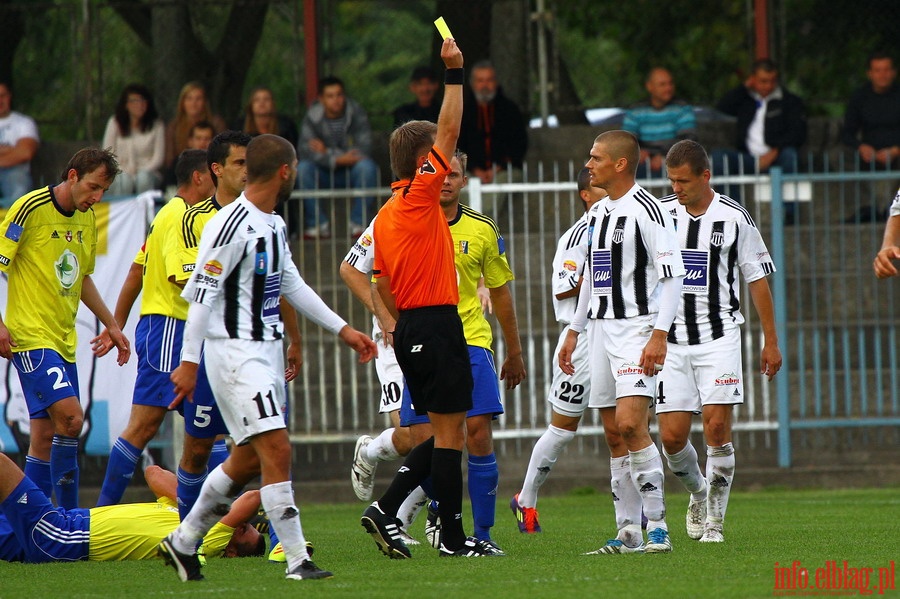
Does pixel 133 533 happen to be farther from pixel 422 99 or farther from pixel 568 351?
pixel 422 99

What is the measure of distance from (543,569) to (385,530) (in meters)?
0.90

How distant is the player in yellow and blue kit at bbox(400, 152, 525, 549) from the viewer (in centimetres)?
786

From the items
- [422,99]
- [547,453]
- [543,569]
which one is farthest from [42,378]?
[422,99]

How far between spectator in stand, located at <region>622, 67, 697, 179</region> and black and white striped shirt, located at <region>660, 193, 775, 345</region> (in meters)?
5.86

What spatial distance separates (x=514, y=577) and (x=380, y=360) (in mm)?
2914

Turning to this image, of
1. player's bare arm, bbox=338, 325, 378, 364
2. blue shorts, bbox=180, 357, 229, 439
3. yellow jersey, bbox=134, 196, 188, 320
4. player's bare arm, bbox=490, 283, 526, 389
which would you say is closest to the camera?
player's bare arm, bbox=338, 325, 378, 364

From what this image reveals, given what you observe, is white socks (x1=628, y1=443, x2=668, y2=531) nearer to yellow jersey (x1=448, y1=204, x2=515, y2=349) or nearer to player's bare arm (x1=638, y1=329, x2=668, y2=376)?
player's bare arm (x1=638, y1=329, x2=668, y2=376)

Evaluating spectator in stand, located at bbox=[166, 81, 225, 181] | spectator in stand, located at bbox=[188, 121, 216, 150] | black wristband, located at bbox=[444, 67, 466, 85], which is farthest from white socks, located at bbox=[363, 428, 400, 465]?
spectator in stand, located at bbox=[166, 81, 225, 181]

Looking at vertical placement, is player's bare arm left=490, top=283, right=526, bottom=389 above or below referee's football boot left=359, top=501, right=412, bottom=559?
above

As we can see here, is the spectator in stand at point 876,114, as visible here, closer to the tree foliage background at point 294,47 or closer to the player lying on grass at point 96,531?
the tree foliage background at point 294,47

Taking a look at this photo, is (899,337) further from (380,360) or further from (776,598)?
(776,598)

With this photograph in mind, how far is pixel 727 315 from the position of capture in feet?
27.0

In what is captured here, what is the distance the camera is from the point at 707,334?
8.20 metres

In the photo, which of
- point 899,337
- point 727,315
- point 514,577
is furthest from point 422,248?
point 899,337
